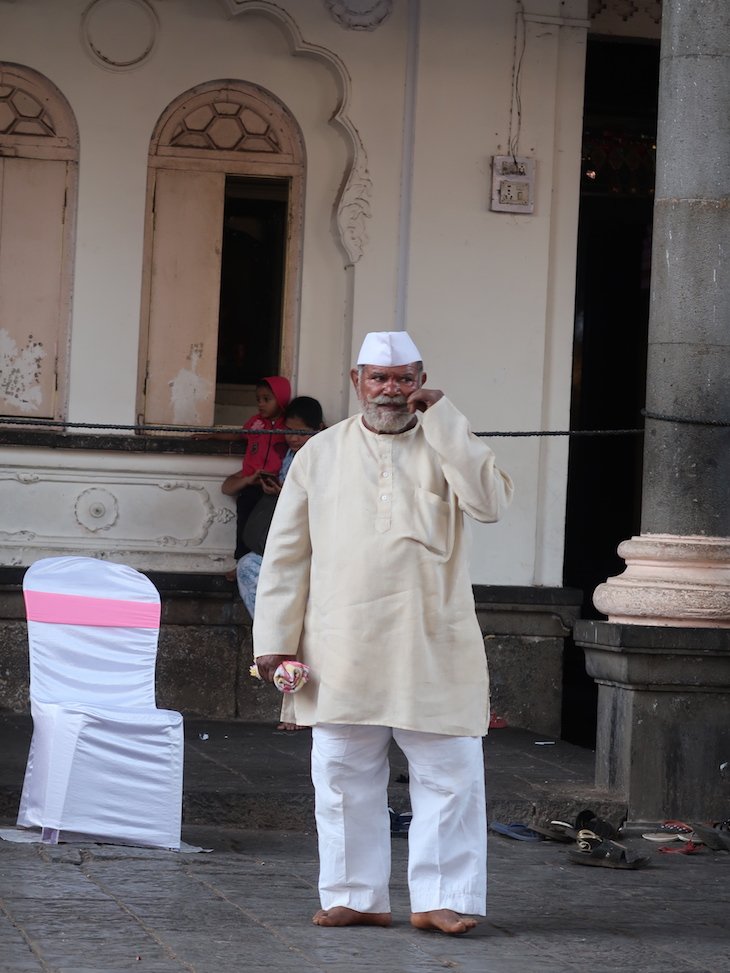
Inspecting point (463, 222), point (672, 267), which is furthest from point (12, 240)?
point (672, 267)

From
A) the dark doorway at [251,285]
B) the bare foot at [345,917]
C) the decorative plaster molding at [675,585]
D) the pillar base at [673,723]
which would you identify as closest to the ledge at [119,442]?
the dark doorway at [251,285]

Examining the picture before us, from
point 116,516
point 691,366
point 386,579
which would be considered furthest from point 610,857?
point 116,516

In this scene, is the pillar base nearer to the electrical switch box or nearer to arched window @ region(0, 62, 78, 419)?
the electrical switch box

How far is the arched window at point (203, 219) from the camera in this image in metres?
9.41

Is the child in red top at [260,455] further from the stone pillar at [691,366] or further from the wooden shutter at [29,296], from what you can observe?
the stone pillar at [691,366]

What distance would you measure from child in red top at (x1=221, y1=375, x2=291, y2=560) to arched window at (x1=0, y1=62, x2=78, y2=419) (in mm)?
1065

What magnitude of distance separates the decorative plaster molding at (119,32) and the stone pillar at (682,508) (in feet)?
10.4

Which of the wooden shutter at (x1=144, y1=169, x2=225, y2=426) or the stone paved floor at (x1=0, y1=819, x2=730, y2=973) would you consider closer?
the stone paved floor at (x1=0, y1=819, x2=730, y2=973)

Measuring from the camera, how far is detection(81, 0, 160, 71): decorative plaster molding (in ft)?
30.2

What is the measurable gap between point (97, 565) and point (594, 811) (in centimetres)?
225

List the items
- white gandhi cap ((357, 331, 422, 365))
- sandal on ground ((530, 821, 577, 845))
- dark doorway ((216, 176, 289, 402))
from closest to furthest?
white gandhi cap ((357, 331, 422, 365)) → sandal on ground ((530, 821, 577, 845)) → dark doorway ((216, 176, 289, 402))

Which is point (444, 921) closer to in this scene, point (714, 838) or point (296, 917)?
point (296, 917)

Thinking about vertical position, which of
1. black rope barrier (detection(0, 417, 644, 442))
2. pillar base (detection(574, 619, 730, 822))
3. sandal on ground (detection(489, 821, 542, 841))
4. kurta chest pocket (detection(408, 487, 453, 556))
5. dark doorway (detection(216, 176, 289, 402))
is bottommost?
sandal on ground (detection(489, 821, 542, 841))

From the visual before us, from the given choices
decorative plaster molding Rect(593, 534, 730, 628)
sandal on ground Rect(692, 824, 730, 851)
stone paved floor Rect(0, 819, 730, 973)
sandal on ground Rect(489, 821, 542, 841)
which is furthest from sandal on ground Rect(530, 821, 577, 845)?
decorative plaster molding Rect(593, 534, 730, 628)
